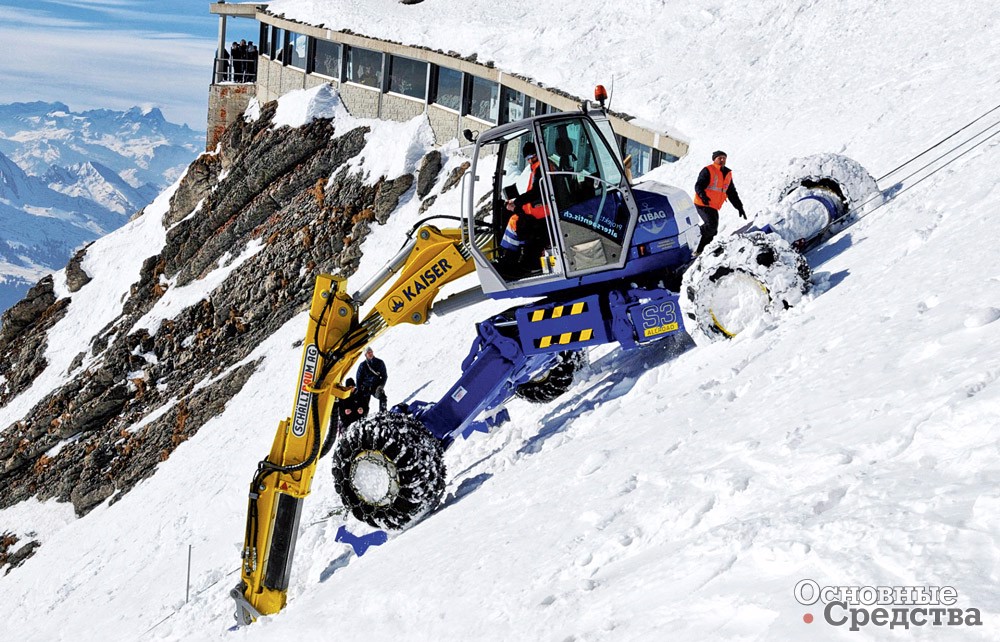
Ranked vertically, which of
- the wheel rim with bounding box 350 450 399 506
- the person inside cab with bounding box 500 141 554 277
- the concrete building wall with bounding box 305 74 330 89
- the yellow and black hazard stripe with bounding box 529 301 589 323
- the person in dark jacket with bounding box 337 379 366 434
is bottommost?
the wheel rim with bounding box 350 450 399 506

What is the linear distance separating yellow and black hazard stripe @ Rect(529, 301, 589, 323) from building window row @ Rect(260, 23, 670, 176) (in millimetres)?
10974

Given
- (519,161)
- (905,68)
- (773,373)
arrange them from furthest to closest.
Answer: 1. (905,68)
2. (519,161)
3. (773,373)

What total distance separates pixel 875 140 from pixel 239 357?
18212 mm

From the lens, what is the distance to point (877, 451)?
15.3 feet

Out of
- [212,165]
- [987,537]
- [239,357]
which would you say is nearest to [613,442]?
[987,537]

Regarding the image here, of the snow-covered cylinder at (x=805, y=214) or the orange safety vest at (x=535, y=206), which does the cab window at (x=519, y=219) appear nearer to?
the orange safety vest at (x=535, y=206)

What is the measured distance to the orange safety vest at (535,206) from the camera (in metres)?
8.48

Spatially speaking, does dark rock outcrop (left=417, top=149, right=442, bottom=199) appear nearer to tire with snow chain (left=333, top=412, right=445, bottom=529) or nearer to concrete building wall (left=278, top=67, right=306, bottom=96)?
concrete building wall (left=278, top=67, right=306, bottom=96)

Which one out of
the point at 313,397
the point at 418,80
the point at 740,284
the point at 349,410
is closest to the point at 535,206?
the point at 740,284

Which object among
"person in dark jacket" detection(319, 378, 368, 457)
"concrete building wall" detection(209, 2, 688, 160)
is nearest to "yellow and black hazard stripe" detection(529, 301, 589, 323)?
"person in dark jacket" detection(319, 378, 368, 457)

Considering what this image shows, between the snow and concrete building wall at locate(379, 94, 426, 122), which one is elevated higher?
concrete building wall at locate(379, 94, 426, 122)

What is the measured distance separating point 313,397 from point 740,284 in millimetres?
4056

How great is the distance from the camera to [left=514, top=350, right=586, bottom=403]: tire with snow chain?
10523mm

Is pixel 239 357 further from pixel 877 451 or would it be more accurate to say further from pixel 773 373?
pixel 877 451
